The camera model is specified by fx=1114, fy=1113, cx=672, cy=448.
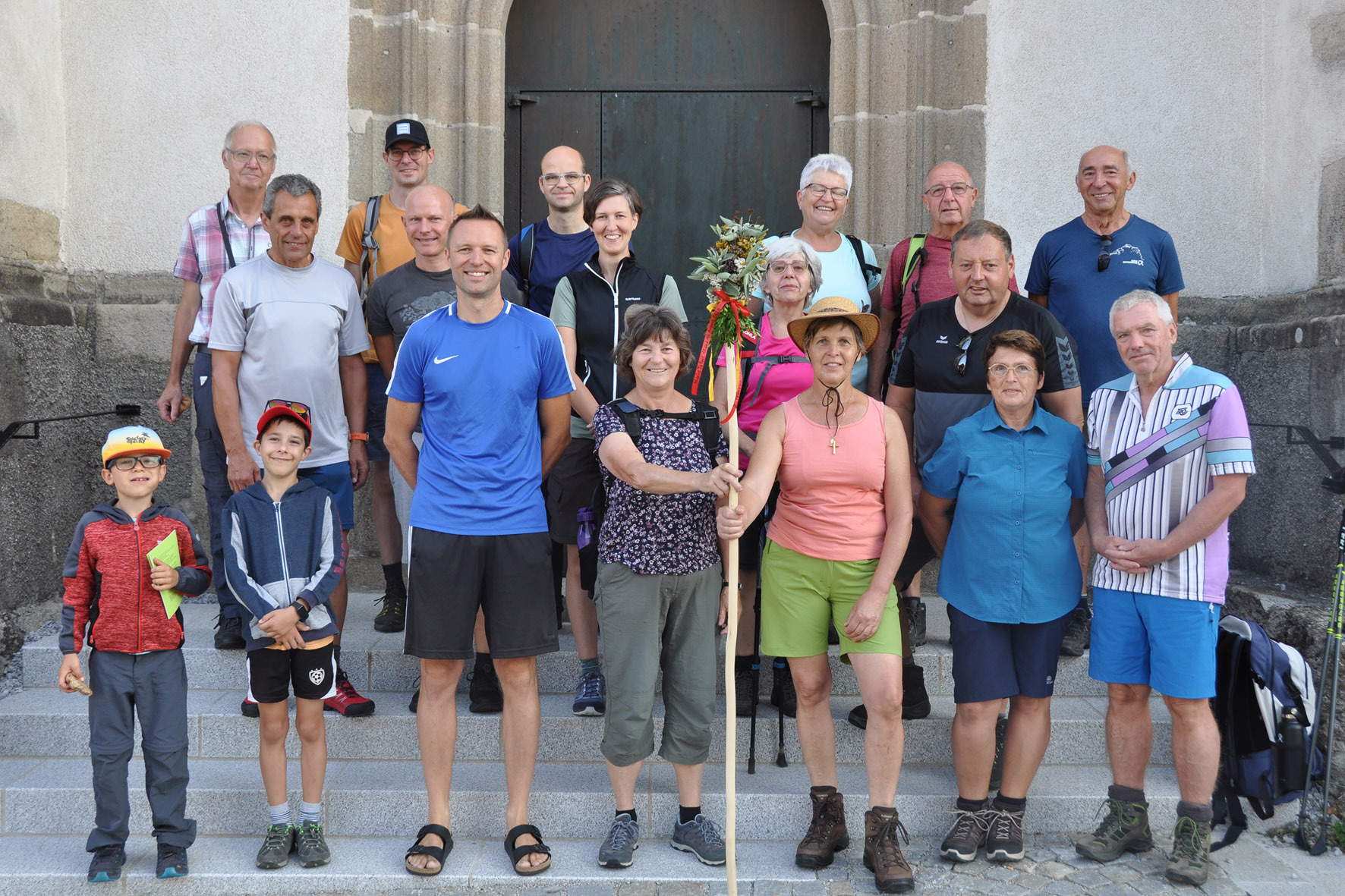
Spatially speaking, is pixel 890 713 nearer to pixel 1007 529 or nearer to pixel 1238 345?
pixel 1007 529

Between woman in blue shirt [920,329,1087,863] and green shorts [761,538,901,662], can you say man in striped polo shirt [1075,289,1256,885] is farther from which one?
green shorts [761,538,901,662]

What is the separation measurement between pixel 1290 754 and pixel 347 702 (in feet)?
11.1

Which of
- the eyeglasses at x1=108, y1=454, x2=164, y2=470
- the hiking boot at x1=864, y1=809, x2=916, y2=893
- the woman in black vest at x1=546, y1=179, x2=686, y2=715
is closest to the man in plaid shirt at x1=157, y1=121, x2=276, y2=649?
the eyeglasses at x1=108, y1=454, x2=164, y2=470

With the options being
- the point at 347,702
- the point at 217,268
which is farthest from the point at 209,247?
the point at 347,702

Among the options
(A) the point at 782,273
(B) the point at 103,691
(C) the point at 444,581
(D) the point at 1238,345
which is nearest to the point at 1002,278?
(A) the point at 782,273

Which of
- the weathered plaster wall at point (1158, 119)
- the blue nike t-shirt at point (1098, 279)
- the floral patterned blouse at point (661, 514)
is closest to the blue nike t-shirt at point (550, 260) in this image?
the floral patterned blouse at point (661, 514)

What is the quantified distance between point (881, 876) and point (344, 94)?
4.76m

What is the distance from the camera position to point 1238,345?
18.9 ft

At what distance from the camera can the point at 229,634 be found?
4664mm

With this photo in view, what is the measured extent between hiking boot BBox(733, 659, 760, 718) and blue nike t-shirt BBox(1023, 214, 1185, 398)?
1815mm

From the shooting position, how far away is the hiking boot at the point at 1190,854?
139 inches

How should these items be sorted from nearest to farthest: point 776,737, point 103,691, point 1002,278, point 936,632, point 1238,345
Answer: point 103,691 < point 1002,278 < point 776,737 < point 936,632 < point 1238,345

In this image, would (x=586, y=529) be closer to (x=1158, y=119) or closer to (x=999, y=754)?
(x=999, y=754)

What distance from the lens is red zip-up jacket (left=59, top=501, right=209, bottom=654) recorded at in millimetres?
3490
